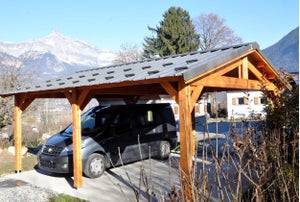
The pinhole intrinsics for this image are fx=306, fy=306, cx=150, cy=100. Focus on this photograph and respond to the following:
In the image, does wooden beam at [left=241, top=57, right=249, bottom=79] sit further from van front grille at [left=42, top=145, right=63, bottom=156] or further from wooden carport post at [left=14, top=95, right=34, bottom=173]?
wooden carport post at [left=14, top=95, right=34, bottom=173]

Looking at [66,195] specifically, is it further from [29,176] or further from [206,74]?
[206,74]

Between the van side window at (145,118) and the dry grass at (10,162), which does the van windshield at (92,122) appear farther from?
the dry grass at (10,162)

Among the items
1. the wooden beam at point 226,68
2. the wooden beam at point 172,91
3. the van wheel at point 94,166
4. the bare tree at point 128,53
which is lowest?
the van wheel at point 94,166

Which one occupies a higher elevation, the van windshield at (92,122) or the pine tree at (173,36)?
the pine tree at (173,36)

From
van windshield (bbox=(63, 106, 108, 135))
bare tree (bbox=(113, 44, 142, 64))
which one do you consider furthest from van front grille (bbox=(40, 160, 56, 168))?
bare tree (bbox=(113, 44, 142, 64))

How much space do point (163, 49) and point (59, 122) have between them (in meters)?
19.3

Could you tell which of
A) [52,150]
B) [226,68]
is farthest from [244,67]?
[52,150]

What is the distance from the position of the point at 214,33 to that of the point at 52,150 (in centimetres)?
3420

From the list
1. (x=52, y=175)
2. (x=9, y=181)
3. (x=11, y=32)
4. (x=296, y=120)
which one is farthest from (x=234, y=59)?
(x=11, y=32)

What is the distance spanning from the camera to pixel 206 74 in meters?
5.80

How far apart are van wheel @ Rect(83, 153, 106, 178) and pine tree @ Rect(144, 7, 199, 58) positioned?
27.0 meters

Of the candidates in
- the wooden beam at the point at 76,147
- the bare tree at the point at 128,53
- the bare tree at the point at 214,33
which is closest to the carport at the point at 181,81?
the wooden beam at the point at 76,147

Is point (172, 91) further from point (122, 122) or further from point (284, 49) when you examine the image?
point (284, 49)

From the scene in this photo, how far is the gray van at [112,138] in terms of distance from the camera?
27.7 ft
